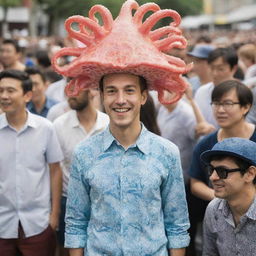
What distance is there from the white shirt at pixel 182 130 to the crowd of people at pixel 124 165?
0.03 ft

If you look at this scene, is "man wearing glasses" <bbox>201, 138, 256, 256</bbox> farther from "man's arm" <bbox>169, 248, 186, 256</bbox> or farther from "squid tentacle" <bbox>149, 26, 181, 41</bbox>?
"squid tentacle" <bbox>149, 26, 181, 41</bbox>

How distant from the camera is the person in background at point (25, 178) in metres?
4.93

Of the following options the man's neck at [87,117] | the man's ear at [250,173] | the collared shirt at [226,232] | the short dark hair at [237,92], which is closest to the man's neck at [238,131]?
the short dark hair at [237,92]

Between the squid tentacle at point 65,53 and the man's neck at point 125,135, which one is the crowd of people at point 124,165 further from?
the squid tentacle at point 65,53

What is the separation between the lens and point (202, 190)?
16.2 feet

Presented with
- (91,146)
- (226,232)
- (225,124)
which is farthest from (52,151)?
(226,232)

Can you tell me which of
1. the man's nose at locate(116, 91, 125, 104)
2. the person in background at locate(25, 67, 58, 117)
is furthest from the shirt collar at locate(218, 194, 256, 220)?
the person in background at locate(25, 67, 58, 117)

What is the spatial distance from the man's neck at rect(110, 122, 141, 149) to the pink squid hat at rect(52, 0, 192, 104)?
312 millimetres

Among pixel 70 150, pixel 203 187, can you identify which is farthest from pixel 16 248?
pixel 203 187

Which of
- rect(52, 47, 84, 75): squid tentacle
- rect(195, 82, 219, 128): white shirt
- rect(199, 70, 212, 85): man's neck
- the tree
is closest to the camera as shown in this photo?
rect(52, 47, 84, 75): squid tentacle

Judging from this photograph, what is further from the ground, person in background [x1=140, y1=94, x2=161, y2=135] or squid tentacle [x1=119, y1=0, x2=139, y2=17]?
squid tentacle [x1=119, y1=0, x2=139, y2=17]

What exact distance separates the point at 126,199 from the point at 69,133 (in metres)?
2.32

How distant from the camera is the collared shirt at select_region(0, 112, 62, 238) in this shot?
4926mm

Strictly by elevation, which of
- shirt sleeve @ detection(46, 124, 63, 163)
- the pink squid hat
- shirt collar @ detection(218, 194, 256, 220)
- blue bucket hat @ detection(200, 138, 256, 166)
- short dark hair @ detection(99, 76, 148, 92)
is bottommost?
shirt collar @ detection(218, 194, 256, 220)
